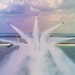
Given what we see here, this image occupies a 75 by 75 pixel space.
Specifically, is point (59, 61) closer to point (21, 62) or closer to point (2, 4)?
point (21, 62)

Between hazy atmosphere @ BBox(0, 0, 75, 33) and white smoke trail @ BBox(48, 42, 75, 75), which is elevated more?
hazy atmosphere @ BBox(0, 0, 75, 33)

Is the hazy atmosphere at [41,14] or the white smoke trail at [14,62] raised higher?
the hazy atmosphere at [41,14]

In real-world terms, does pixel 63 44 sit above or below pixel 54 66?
above

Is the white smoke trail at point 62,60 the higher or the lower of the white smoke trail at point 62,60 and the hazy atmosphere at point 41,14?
the lower

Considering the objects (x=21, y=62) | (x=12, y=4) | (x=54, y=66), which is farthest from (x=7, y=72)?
(x=12, y=4)

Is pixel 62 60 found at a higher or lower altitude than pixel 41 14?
lower

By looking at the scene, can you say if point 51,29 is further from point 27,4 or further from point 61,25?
point 27,4

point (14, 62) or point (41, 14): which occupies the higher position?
point (41, 14)

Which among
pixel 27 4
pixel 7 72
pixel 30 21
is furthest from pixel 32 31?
pixel 7 72

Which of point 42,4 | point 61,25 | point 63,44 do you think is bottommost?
point 63,44

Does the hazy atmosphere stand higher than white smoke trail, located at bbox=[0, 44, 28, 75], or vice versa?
the hazy atmosphere
